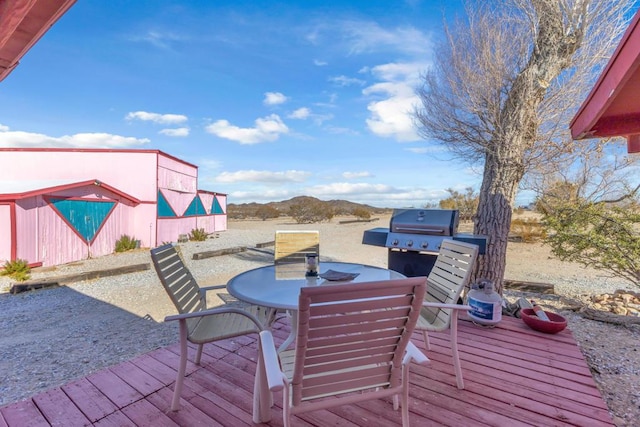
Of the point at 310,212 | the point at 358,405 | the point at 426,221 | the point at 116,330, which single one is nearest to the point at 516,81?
the point at 426,221

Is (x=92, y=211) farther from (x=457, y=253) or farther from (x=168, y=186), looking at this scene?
(x=457, y=253)

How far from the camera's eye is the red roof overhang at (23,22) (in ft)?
4.41

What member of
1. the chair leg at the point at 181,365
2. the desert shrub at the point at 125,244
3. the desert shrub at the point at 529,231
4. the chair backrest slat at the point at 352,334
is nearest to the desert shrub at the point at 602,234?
the chair backrest slat at the point at 352,334

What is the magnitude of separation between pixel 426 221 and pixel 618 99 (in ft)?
7.02

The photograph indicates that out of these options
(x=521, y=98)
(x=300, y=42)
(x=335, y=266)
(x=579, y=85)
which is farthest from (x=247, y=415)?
(x=300, y=42)

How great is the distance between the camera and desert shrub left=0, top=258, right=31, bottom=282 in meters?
6.45

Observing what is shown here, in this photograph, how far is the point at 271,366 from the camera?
1206mm

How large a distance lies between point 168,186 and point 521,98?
1156 cm

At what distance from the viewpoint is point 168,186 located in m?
11.9

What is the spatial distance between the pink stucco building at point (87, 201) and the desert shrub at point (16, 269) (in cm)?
21

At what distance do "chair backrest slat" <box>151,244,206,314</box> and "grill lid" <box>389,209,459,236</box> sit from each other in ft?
8.41

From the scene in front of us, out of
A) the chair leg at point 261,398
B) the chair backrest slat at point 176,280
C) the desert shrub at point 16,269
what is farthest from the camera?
the desert shrub at point 16,269

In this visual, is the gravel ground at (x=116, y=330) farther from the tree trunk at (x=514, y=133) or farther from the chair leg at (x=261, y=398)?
the chair leg at (x=261, y=398)

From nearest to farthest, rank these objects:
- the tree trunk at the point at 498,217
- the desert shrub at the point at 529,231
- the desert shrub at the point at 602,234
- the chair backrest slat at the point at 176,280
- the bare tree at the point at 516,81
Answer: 1. the chair backrest slat at the point at 176,280
2. the bare tree at the point at 516,81
3. the tree trunk at the point at 498,217
4. the desert shrub at the point at 602,234
5. the desert shrub at the point at 529,231
